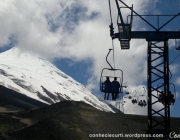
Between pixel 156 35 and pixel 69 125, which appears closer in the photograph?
pixel 156 35

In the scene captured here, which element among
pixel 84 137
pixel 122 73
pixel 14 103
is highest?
pixel 14 103

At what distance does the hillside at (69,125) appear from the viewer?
4630 cm

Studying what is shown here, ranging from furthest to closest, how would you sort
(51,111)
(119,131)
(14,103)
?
(14,103)
(51,111)
(119,131)

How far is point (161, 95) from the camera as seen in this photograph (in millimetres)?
25344

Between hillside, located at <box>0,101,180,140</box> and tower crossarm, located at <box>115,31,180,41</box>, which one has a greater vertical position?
tower crossarm, located at <box>115,31,180,41</box>

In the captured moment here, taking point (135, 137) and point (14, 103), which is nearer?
point (135, 137)

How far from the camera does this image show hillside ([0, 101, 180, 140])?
46303 millimetres

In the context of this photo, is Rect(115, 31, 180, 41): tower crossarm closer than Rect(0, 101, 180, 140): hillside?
Yes

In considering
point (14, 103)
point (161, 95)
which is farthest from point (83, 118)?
point (14, 103)

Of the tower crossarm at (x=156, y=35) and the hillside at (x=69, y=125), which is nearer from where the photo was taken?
the tower crossarm at (x=156, y=35)

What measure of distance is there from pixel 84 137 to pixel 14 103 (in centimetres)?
7841

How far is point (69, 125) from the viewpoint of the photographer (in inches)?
2082

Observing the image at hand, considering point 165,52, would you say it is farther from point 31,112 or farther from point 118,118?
point 31,112

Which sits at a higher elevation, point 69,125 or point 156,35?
point 156,35
